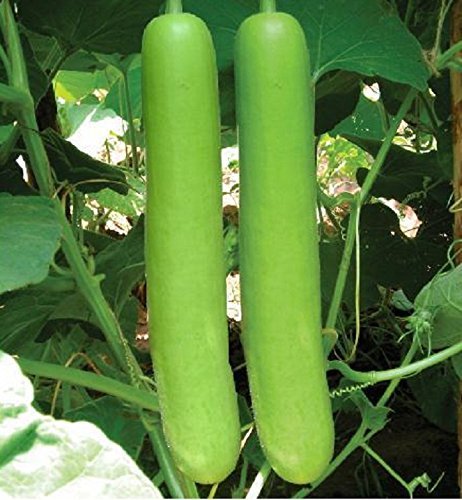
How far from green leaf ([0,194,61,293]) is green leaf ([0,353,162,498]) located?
0.80ft

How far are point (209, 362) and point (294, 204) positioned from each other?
182mm

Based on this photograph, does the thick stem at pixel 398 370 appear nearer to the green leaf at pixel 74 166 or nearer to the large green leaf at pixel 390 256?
the green leaf at pixel 74 166

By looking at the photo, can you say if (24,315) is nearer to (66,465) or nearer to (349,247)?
(349,247)

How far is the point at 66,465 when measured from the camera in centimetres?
74

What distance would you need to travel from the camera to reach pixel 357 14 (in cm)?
134

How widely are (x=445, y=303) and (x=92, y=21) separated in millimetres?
628

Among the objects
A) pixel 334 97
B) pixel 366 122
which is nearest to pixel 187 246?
pixel 334 97

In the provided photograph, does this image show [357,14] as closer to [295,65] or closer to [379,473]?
[295,65]

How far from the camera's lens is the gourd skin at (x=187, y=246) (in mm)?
1004

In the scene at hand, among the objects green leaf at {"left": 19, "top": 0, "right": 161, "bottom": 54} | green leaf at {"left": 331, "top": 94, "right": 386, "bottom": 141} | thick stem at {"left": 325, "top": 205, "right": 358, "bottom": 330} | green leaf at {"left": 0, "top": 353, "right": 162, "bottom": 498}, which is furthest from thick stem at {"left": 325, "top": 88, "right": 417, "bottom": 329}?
green leaf at {"left": 331, "top": 94, "right": 386, "bottom": 141}

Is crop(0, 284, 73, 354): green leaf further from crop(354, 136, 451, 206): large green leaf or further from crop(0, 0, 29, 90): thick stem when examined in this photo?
crop(354, 136, 451, 206): large green leaf

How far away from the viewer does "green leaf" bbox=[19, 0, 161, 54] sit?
144 centimetres

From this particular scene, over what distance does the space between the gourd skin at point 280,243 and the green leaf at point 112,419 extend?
17.0 inches

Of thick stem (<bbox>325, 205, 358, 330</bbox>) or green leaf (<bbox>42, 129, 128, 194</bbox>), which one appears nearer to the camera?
thick stem (<bbox>325, 205, 358, 330</bbox>)
